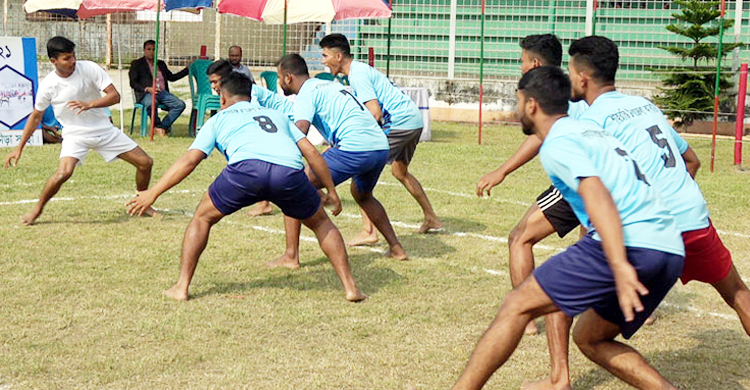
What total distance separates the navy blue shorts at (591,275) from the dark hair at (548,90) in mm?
610

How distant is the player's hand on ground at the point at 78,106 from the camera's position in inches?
364

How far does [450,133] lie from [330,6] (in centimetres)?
353

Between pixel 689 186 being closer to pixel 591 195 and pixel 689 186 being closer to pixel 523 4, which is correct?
pixel 591 195

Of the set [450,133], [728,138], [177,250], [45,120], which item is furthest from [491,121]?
[177,250]

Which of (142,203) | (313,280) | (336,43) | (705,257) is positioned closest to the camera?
(705,257)

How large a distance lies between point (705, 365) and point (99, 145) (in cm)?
616

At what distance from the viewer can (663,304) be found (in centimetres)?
691

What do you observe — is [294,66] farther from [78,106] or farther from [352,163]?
[78,106]

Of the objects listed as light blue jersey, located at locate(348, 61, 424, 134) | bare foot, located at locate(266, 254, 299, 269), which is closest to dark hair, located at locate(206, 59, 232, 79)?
bare foot, located at locate(266, 254, 299, 269)

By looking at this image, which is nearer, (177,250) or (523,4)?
(177,250)

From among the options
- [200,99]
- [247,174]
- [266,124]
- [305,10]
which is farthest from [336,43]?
[200,99]

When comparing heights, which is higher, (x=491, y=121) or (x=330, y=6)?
(x=330, y=6)

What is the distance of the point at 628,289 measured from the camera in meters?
3.91

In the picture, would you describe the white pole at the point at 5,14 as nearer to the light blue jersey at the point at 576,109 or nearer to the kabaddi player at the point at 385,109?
the kabaddi player at the point at 385,109
